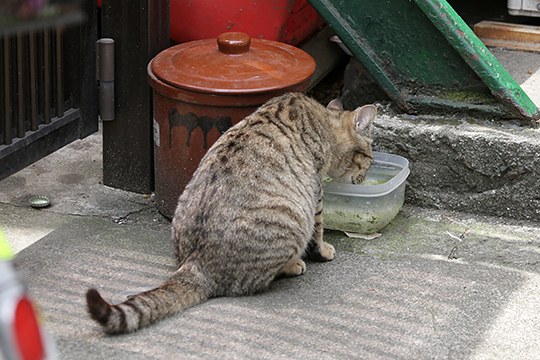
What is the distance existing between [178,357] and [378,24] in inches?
94.8

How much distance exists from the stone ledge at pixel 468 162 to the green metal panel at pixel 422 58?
13 centimetres

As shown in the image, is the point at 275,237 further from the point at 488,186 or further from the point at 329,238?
the point at 488,186

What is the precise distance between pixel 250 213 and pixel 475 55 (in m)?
1.67

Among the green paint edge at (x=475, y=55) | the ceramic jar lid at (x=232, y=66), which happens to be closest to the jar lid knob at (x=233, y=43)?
the ceramic jar lid at (x=232, y=66)

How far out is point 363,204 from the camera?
5.37 meters

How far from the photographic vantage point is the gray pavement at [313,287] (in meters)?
4.24

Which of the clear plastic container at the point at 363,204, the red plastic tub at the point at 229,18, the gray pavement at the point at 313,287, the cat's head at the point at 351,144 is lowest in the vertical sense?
the gray pavement at the point at 313,287

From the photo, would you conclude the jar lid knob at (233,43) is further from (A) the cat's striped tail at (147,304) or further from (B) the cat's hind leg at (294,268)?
(A) the cat's striped tail at (147,304)

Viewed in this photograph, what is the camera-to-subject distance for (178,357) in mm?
4098

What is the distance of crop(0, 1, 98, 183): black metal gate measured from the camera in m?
5.07

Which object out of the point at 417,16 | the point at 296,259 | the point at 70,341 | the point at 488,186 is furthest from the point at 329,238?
the point at 70,341

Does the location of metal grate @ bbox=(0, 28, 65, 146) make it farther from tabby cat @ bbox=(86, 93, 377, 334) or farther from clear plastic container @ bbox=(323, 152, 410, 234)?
clear plastic container @ bbox=(323, 152, 410, 234)

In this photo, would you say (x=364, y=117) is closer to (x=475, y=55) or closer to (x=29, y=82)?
(x=475, y=55)

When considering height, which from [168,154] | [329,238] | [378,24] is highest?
[378,24]
